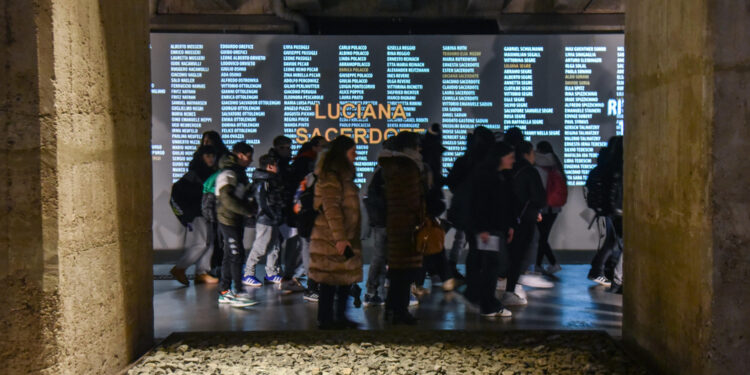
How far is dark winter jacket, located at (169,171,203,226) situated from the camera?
8.63 m

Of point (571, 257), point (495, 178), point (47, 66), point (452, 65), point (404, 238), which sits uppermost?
point (452, 65)

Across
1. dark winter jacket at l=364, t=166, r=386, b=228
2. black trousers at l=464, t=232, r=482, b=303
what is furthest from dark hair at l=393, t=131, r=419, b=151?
black trousers at l=464, t=232, r=482, b=303

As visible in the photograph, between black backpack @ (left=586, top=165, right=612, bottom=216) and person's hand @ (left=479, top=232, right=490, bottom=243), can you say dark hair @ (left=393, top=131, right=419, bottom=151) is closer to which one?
person's hand @ (left=479, top=232, right=490, bottom=243)

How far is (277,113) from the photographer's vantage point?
10.8m

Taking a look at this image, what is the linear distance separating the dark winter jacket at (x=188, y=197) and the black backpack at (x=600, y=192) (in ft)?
15.5

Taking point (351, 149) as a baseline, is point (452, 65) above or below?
above

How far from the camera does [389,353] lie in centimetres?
562

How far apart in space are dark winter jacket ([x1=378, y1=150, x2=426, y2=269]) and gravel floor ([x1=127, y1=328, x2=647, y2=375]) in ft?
2.39

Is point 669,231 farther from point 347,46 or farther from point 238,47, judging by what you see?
point 238,47

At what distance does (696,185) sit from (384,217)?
3.23 m

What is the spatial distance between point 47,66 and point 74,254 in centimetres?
117

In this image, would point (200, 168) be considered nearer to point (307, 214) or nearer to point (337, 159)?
point (307, 214)

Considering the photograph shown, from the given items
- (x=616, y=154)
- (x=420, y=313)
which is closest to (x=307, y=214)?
(x=420, y=313)

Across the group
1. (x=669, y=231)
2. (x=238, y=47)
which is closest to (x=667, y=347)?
(x=669, y=231)
